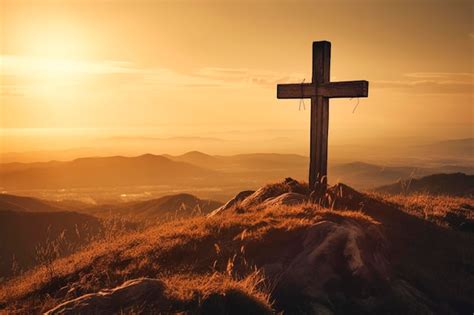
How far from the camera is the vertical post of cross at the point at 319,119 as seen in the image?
15.2 meters

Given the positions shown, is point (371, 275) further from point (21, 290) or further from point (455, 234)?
point (21, 290)

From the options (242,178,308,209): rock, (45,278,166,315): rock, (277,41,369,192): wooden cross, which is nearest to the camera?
(45,278,166,315): rock

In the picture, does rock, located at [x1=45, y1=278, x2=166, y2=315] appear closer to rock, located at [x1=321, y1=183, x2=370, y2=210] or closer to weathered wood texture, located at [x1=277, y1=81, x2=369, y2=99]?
rock, located at [x1=321, y1=183, x2=370, y2=210]

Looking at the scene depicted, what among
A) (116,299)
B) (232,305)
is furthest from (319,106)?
(116,299)

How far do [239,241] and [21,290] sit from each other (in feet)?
14.7

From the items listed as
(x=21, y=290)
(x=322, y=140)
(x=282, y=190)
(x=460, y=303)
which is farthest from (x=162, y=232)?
(x=460, y=303)

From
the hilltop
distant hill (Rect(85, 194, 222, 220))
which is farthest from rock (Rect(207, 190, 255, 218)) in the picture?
distant hill (Rect(85, 194, 222, 220))

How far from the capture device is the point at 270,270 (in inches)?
377

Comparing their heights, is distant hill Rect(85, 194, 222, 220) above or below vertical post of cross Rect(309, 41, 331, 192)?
below

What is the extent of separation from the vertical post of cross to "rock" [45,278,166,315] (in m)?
8.50

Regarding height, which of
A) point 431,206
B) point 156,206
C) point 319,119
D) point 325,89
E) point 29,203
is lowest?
point 156,206

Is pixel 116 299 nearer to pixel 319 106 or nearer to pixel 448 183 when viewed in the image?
pixel 319 106

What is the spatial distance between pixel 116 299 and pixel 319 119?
9409 millimetres

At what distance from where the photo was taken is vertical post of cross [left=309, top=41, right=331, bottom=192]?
15.2 m
